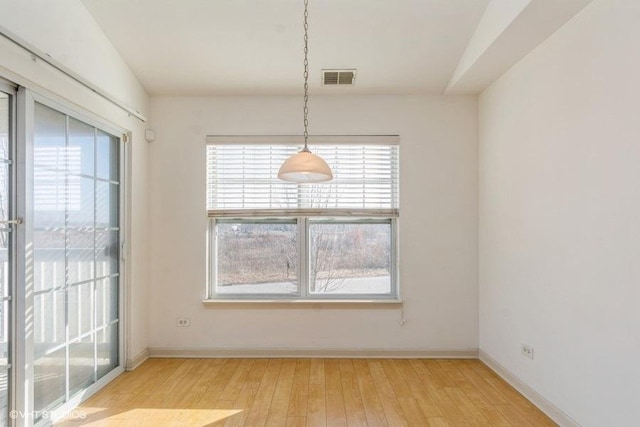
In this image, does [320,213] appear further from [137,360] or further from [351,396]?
[137,360]

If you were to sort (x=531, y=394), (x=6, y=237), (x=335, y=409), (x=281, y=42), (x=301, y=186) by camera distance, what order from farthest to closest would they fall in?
(x=301, y=186) < (x=281, y=42) < (x=531, y=394) < (x=335, y=409) < (x=6, y=237)

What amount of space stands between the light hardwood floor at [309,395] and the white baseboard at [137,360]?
2.8 inches

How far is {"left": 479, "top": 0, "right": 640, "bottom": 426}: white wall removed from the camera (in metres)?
2.14

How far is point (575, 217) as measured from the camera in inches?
101

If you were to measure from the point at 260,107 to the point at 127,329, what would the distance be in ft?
8.37

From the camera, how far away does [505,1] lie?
2686mm

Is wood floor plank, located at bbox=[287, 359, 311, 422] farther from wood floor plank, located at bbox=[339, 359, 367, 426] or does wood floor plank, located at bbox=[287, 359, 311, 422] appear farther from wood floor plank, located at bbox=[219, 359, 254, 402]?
wood floor plank, located at bbox=[219, 359, 254, 402]

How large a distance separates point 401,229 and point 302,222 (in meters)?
1.04

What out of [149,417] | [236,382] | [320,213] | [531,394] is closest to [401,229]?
[320,213]

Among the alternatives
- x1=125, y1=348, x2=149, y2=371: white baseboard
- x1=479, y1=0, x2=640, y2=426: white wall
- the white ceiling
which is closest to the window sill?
x1=125, y1=348, x2=149, y2=371: white baseboard

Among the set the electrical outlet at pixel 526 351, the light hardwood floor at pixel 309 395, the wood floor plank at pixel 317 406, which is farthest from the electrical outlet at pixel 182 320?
the electrical outlet at pixel 526 351

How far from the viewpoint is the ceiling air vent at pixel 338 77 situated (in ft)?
12.2

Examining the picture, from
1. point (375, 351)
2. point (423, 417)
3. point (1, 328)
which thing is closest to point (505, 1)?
point (423, 417)

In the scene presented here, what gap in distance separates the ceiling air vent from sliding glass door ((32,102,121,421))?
6.76 feet
